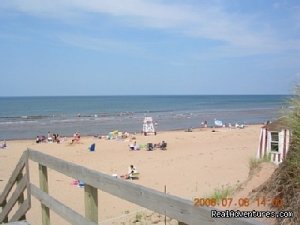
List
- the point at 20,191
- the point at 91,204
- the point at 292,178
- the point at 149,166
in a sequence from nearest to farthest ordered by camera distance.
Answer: the point at 91,204
the point at 292,178
the point at 20,191
the point at 149,166

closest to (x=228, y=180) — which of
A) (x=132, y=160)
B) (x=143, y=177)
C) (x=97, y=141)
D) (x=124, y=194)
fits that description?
(x=143, y=177)

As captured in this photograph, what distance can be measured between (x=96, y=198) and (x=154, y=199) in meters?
1.04

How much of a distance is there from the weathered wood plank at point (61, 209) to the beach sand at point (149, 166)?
12.1ft

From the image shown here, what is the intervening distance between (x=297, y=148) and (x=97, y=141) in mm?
21402

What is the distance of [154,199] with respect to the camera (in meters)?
2.51

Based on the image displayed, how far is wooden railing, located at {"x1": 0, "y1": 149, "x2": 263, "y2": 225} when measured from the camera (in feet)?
7.25

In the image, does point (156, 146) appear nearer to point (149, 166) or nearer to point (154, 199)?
point (149, 166)

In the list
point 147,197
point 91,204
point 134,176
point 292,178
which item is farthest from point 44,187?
point 134,176

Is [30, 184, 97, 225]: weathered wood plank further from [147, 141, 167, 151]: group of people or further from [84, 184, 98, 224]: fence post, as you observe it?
[147, 141, 167, 151]: group of people

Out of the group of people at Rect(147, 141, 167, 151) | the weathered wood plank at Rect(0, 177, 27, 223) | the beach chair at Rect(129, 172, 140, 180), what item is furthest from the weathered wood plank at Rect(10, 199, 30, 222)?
the group of people at Rect(147, 141, 167, 151)

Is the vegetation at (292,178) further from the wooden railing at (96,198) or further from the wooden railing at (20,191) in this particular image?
the wooden railing at (20,191)

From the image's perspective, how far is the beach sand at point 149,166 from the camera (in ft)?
33.0

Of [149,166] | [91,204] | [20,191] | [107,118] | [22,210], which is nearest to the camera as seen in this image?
[91,204]

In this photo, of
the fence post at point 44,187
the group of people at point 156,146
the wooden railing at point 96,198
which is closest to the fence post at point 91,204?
the wooden railing at point 96,198
